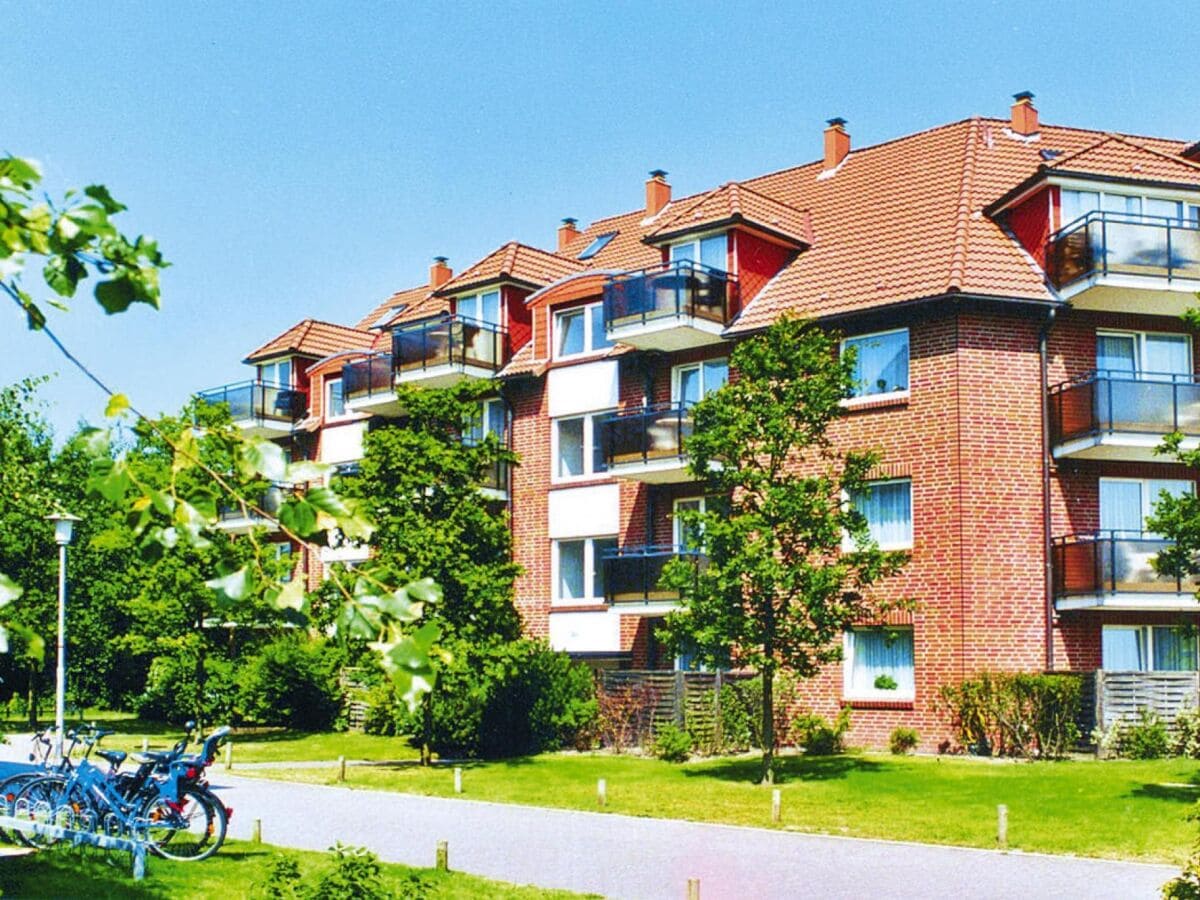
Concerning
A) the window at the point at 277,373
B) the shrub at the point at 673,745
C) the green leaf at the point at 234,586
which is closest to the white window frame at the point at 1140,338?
the shrub at the point at 673,745

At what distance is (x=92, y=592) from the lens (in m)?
43.2

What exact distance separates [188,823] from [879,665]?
56.6 feet

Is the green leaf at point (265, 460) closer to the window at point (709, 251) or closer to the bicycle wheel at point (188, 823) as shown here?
the bicycle wheel at point (188, 823)

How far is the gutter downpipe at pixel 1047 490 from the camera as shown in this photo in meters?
28.9

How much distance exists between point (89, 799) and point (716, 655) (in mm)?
11244

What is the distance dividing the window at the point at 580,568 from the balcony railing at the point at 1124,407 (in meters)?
Result: 11.3

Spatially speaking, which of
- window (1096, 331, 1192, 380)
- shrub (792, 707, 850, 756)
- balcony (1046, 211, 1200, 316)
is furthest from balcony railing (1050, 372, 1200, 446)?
shrub (792, 707, 850, 756)

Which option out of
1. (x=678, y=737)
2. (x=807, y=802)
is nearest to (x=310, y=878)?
(x=807, y=802)

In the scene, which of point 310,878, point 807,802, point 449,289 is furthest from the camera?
point 449,289

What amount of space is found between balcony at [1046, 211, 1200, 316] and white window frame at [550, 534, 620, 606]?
1194 centimetres

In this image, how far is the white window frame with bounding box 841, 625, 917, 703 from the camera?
1139 inches

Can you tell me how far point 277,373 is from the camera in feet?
159

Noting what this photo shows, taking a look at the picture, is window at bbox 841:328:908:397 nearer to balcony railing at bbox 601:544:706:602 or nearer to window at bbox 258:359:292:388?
balcony railing at bbox 601:544:706:602

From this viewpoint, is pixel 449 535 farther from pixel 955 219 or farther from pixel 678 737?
pixel 955 219
